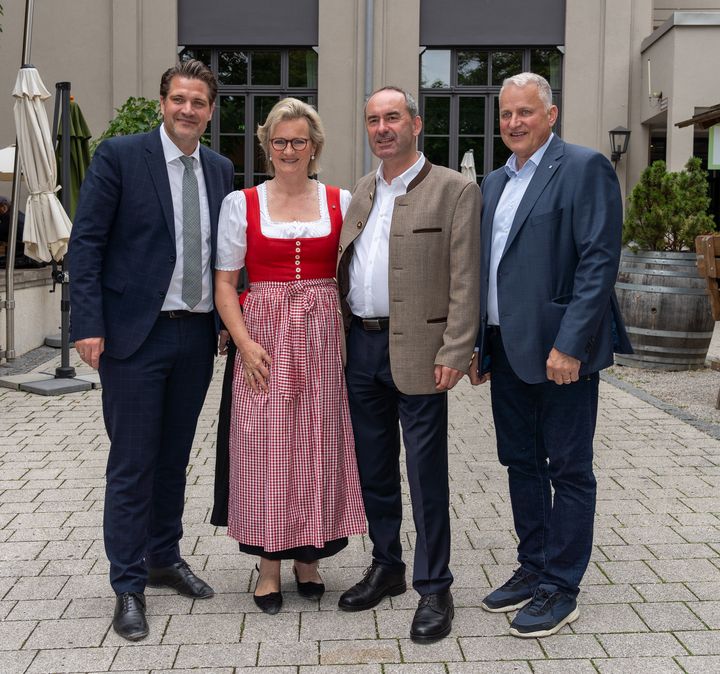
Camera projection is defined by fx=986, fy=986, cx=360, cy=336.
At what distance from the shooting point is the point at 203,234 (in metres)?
3.85

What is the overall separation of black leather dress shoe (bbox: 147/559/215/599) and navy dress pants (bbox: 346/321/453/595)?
729mm

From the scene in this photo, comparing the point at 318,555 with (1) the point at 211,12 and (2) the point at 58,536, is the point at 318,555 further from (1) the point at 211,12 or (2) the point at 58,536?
(1) the point at 211,12

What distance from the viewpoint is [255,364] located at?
3727 mm

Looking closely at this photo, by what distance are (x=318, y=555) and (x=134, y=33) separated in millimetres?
15296

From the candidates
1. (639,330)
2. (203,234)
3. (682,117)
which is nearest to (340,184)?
(682,117)

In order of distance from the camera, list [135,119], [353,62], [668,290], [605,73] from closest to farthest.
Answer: [668,290] → [135,119] → [605,73] → [353,62]

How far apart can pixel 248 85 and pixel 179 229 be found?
14217mm

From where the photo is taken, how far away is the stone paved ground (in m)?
3.38

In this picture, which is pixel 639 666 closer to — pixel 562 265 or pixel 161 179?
pixel 562 265

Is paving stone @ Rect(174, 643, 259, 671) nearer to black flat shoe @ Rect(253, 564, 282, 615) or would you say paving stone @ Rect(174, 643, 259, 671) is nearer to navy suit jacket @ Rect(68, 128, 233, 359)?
black flat shoe @ Rect(253, 564, 282, 615)

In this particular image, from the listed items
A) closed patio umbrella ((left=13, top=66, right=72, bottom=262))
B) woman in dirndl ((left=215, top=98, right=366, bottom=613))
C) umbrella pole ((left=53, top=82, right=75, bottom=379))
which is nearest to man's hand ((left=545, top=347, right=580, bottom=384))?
woman in dirndl ((left=215, top=98, right=366, bottom=613))

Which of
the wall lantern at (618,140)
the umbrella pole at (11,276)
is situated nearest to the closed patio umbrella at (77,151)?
the umbrella pole at (11,276)

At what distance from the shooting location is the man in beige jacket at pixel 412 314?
3607mm

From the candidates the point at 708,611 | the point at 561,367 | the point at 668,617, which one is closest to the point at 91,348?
the point at 561,367
